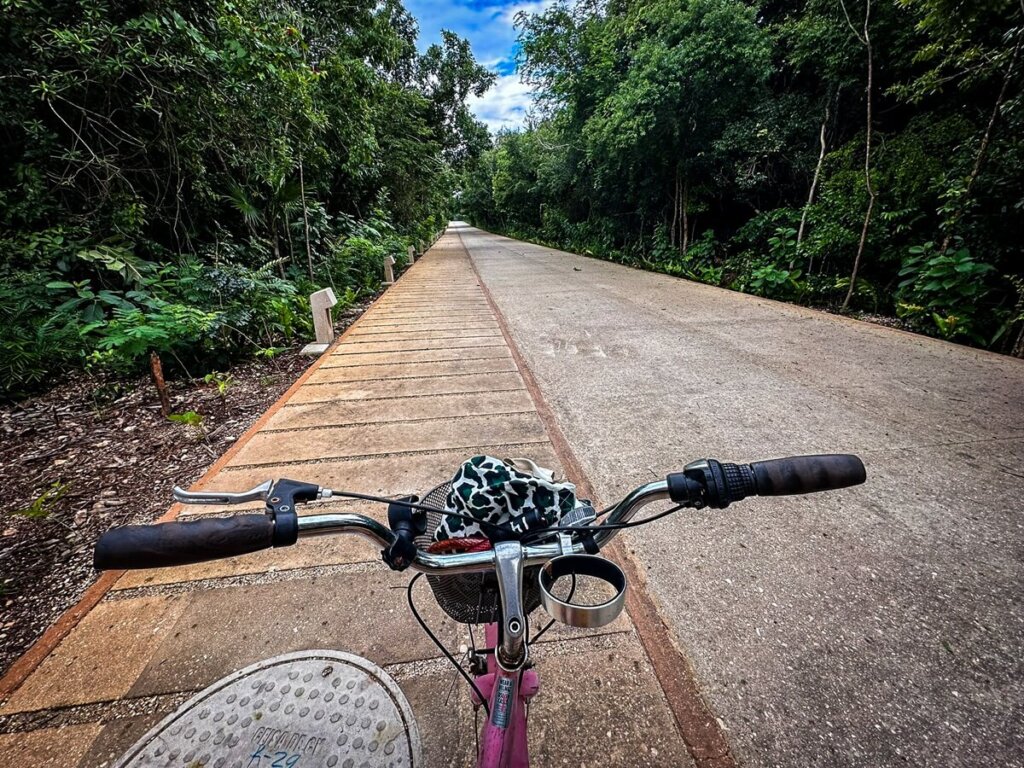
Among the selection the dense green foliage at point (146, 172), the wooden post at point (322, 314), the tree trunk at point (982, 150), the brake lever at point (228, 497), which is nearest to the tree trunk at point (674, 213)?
the tree trunk at point (982, 150)

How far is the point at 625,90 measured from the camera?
877 cm

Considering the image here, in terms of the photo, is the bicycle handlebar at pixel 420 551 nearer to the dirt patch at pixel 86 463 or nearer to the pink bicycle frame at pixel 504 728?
the pink bicycle frame at pixel 504 728

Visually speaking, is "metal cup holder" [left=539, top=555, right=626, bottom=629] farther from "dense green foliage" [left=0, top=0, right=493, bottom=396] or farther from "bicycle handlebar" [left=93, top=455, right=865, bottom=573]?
"dense green foliage" [left=0, top=0, right=493, bottom=396]

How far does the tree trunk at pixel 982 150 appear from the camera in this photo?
13.6 ft

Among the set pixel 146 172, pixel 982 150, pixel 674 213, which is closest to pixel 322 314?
pixel 146 172

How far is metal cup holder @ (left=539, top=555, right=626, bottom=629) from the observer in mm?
512

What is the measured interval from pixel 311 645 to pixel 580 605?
1.40m

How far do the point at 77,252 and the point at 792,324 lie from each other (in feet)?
26.5

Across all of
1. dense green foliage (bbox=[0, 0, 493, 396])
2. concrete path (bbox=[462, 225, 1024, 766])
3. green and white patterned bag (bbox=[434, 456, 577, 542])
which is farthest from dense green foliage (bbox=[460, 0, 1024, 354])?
dense green foliage (bbox=[0, 0, 493, 396])

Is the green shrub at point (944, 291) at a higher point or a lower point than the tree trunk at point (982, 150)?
lower

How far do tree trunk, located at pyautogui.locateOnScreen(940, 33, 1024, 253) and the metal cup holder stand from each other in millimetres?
6721

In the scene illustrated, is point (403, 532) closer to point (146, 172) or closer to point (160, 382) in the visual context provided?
point (160, 382)

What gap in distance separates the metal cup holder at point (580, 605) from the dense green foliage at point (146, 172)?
4012 mm

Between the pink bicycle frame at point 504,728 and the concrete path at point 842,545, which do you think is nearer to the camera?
the pink bicycle frame at point 504,728
